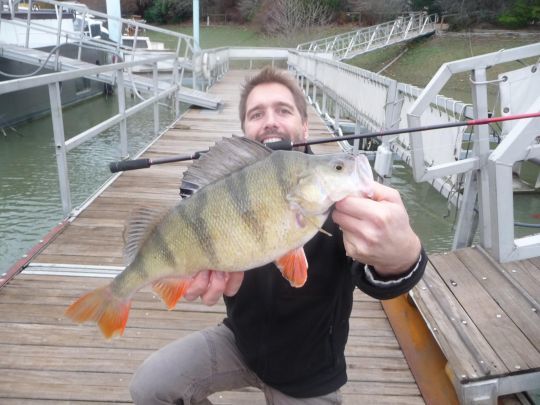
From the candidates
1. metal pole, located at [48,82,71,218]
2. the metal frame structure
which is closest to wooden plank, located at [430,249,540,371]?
the metal frame structure

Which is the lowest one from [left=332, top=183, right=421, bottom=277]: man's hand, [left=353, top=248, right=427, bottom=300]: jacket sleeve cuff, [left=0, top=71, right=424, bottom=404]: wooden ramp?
[left=0, top=71, right=424, bottom=404]: wooden ramp

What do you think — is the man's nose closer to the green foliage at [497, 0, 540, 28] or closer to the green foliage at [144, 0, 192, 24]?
the green foliage at [497, 0, 540, 28]

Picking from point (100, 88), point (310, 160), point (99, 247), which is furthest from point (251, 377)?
point (100, 88)

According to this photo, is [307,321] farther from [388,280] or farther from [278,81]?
[278,81]

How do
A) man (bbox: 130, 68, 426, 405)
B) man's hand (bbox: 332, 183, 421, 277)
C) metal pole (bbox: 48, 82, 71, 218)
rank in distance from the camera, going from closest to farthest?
1. man's hand (bbox: 332, 183, 421, 277)
2. man (bbox: 130, 68, 426, 405)
3. metal pole (bbox: 48, 82, 71, 218)

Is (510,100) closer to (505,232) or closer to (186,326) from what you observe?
(505,232)

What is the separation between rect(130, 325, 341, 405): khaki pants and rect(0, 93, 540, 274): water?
9.74 feet

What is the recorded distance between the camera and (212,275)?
5.28 ft

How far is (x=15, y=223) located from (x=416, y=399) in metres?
5.63

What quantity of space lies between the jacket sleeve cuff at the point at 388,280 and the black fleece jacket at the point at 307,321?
263 mm

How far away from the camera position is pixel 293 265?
4.70 ft

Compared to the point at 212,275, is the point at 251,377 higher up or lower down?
lower down

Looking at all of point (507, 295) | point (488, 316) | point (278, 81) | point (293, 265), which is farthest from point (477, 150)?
point (293, 265)

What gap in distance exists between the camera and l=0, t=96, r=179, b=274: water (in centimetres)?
587
